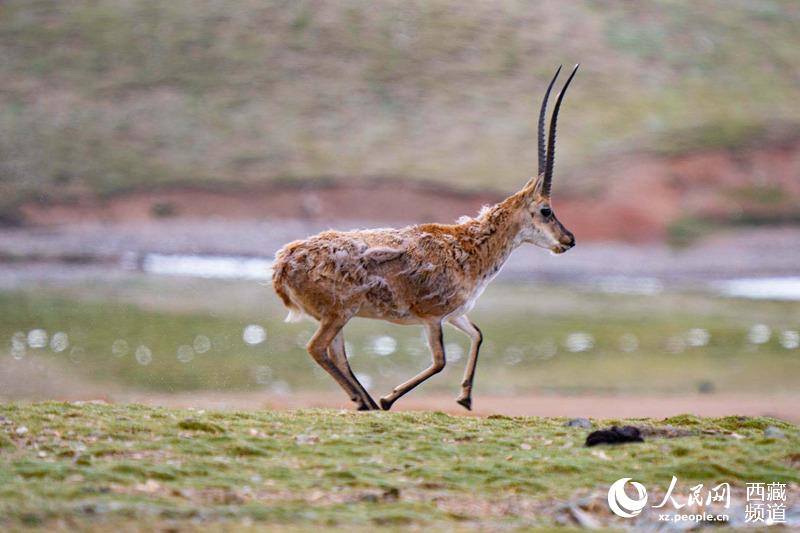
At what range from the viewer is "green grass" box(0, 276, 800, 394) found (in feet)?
94.8

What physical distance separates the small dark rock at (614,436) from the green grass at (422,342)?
16.2 m

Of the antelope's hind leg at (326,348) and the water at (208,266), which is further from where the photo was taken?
the water at (208,266)

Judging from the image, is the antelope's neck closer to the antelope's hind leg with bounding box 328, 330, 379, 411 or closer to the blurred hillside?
the antelope's hind leg with bounding box 328, 330, 379, 411

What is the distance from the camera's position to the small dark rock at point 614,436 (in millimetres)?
11156

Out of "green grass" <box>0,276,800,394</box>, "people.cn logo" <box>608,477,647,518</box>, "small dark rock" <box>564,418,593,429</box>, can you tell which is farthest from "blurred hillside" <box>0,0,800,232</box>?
"people.cn logo" <box>608,477,647,518</box>

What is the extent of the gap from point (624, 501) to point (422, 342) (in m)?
24.1

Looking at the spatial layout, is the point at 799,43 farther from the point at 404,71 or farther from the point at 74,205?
the point at 74,205

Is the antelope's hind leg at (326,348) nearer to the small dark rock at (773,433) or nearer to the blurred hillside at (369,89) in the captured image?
the small dark rock at (773,433)

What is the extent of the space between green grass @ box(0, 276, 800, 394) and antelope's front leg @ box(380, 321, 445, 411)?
44.5 ft

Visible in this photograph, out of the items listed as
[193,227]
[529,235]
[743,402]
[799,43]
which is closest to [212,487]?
[529,235]

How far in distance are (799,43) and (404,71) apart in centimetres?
2138

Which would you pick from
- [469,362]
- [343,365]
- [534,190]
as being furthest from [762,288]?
[343,365]

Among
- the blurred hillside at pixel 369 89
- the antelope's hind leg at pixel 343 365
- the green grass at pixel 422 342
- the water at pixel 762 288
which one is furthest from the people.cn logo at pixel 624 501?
the blurred hillside at pixel 369 89

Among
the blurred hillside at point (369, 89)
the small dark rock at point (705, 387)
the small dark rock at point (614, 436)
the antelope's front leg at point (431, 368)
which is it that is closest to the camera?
the small dark rock at point (614, 436)
